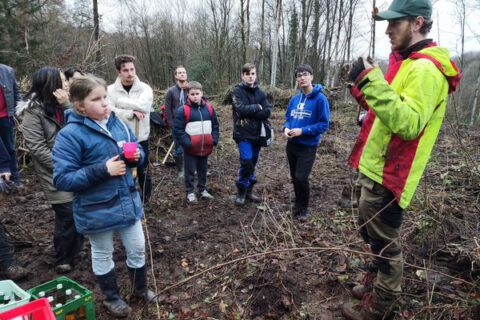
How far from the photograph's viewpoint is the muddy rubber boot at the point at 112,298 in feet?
8.22

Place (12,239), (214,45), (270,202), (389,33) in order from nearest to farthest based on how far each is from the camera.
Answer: (389,33) → (12,239) → (270,202) → (214,45)

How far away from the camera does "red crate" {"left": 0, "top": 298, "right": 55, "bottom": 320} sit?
1624 millimetres

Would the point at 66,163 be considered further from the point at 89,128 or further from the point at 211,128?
the point at 211,128

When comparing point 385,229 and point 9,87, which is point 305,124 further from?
point 9,87

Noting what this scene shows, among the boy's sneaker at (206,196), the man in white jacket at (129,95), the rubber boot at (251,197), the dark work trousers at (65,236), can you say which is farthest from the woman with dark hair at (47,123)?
the rubber boot at (251,197)

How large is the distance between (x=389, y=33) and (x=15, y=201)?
18.3ft

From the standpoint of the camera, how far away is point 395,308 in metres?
2.40

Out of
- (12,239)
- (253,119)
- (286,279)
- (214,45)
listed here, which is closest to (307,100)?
(253,119)

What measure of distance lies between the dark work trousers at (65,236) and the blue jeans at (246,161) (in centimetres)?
235

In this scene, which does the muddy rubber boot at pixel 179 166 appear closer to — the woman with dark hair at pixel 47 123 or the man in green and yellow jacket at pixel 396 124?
the woman with dark hair at pixel 47 123

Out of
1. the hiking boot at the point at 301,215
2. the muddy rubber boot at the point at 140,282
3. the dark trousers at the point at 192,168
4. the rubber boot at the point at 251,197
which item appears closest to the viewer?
the muddy rubber boot at the point at 140,282

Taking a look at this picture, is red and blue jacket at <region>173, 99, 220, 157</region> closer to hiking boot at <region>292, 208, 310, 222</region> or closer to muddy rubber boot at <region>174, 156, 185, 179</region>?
muddy rubber boot at <region>174, 156, 185, 179</region>

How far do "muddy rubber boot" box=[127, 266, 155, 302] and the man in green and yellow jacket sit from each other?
1849 millimetres

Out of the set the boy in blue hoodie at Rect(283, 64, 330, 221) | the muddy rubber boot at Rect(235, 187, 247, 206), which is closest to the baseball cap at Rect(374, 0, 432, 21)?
the boy in blue hoodie at Rect(283, 64, 330, 221)
